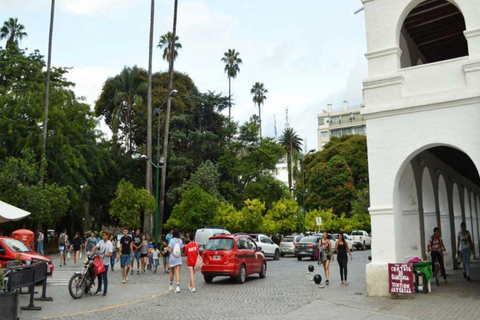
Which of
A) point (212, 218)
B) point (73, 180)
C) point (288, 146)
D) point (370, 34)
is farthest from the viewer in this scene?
point (288, 146)

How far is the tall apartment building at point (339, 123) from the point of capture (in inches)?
3967

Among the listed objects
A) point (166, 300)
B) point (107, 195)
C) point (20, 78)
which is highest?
point (20, 78)

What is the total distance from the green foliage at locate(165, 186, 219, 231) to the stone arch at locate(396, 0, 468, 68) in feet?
67.9

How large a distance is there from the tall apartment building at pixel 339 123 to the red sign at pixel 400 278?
90.0 meters

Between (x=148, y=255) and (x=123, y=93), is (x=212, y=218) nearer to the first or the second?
(x=148, y=255)

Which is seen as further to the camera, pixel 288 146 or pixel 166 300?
pixel 288 146

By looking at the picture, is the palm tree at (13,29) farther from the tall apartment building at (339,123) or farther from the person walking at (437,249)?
the tall apartment building at (339,123)

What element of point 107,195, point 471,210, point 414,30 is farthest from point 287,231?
point 414,30

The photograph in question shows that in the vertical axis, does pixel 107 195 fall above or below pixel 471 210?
above

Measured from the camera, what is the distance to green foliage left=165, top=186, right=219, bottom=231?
34219 millimetres

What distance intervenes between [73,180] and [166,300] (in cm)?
2901

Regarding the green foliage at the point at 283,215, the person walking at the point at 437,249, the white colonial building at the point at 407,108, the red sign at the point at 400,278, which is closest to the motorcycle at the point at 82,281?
the white colonial building at the point at 407,108

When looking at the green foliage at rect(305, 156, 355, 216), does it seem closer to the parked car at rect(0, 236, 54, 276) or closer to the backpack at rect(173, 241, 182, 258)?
the backpack at rect(173, 241, 182, 258)

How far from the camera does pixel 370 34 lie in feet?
44.4
